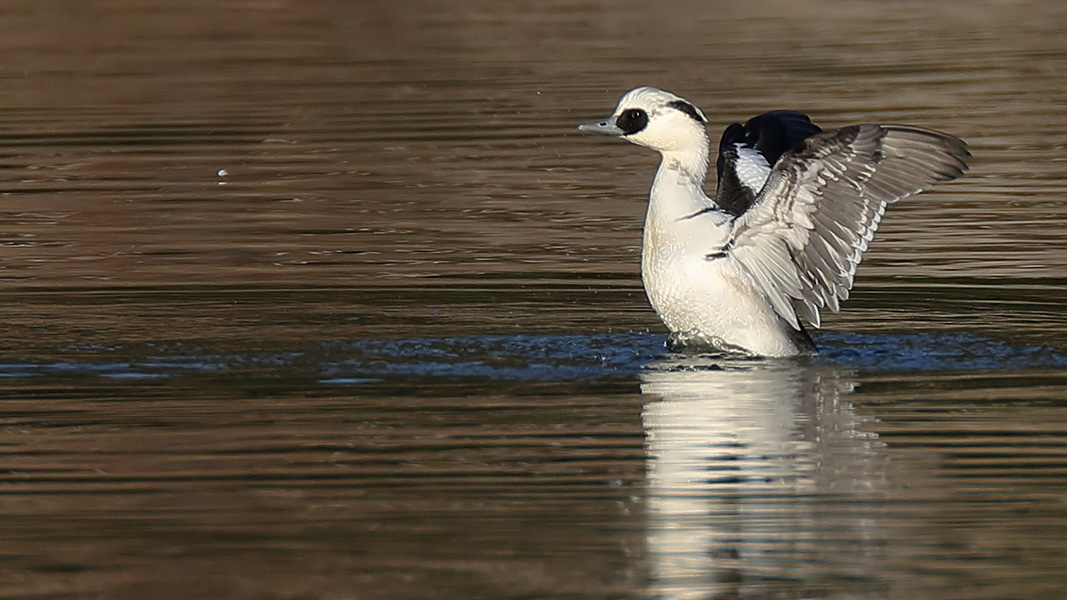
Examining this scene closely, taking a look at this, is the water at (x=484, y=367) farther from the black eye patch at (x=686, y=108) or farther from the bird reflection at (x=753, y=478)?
the black eye patch at (x=686, y=108)

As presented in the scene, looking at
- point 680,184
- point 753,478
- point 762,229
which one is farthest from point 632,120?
point 753,478

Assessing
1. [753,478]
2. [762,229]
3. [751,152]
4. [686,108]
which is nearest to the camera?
[753,478]

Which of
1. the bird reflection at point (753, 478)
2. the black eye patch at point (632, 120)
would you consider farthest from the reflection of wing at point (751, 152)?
the bird reflection at point (753, 478)

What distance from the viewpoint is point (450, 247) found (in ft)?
45.0

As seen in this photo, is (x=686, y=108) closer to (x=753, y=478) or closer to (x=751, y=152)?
(x=751, y=152)

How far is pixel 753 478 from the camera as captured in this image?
297 inches

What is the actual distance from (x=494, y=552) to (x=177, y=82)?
667 inches

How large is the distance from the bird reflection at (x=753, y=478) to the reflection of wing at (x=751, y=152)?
1.42 m

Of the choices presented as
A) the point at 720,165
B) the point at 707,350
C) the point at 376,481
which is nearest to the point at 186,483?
the point at 376,481

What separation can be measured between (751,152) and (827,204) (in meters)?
1.72

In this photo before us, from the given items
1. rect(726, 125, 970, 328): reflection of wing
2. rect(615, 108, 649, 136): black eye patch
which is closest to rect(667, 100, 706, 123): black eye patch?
rect(615, 108, 649, 136): black eye patch

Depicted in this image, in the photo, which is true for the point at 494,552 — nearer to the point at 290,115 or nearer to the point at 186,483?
the point at 186,483

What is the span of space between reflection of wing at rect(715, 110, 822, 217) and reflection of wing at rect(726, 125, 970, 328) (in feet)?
2.83

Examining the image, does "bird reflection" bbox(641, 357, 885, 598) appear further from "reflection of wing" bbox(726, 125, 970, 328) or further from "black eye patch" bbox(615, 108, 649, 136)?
"black eye patch" bbox(615, 108, 649, 136)
